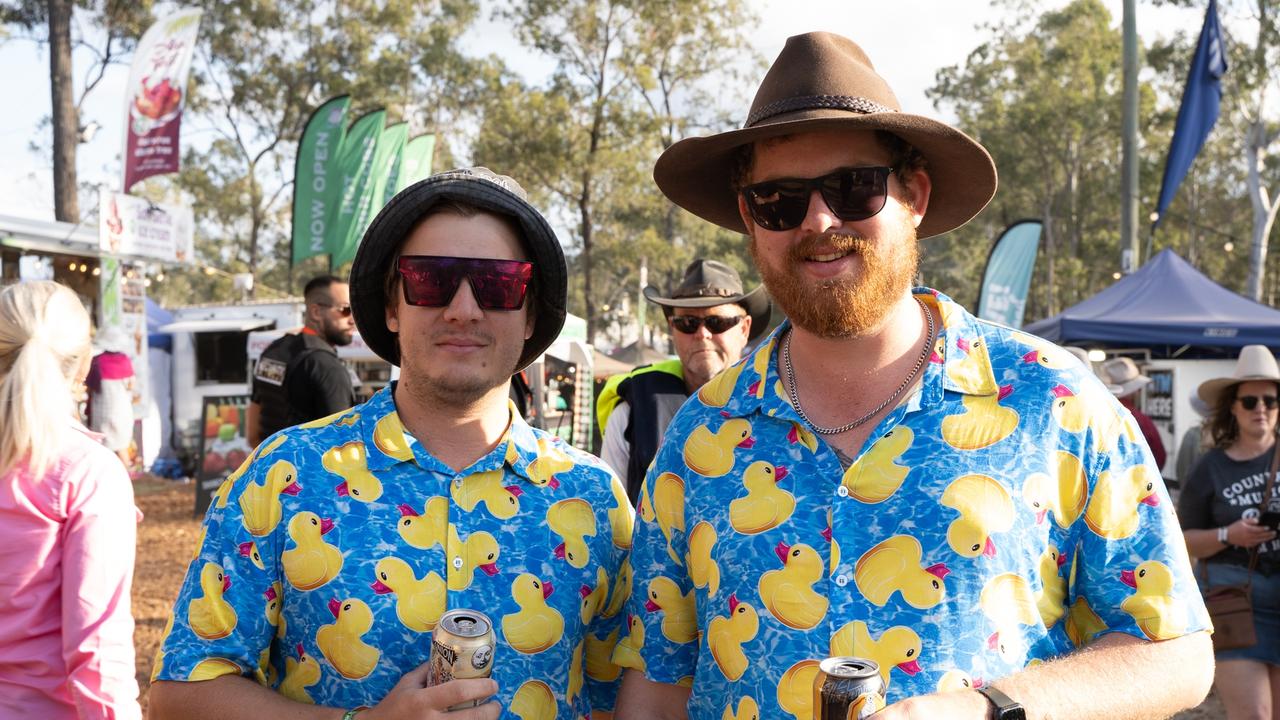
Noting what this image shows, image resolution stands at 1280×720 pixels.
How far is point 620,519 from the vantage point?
2.21 m

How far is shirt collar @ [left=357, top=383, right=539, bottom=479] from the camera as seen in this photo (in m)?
2.01

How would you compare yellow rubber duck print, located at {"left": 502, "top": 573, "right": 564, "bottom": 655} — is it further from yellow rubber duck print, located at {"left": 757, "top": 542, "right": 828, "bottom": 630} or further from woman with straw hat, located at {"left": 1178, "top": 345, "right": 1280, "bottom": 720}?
woman with straw hat, located at {"left": 1178, "top": 345, "right": 1280, "bottom": 720}

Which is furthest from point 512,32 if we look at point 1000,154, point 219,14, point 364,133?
point 1000,154

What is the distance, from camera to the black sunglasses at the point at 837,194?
1917 mm

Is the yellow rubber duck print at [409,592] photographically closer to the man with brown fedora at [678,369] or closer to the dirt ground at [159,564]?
the man with brown fedora at [678,369]

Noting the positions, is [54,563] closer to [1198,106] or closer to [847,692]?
[847,692]

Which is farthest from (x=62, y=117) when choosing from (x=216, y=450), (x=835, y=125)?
(x=835, y=125)

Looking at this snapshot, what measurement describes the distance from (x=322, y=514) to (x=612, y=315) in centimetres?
4140

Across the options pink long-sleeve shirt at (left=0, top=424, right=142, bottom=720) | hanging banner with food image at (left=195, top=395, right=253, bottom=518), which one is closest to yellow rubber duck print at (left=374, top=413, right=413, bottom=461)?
pink long-sleeve shirt at (left=0, top=424, right=142, bottom=720)

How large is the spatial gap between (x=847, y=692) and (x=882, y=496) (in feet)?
1.52

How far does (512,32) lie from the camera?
78.3 feet

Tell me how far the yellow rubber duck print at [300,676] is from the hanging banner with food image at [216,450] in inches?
447

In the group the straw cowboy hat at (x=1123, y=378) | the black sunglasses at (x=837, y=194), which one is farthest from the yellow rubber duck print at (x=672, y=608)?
the straw cowboy hat at (x=1123, y=378)

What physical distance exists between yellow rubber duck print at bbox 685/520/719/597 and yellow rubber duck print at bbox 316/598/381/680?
2.13 ft
